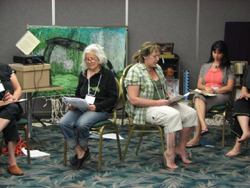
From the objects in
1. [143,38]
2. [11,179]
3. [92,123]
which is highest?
[143,38]

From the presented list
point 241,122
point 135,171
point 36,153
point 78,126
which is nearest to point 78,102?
point 78,126

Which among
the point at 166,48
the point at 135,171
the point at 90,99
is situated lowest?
the point at 135,171

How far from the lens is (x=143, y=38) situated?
633cm

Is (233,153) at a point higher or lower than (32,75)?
lower

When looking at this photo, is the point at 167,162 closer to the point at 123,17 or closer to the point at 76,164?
the point at 76,164

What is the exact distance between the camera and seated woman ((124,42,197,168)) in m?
3.70

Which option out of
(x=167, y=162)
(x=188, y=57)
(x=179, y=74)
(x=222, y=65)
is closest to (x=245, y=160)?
(x=167, y=162)

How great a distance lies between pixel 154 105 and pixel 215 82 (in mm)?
1402

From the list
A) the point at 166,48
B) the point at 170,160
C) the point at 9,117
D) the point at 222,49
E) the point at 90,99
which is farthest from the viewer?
the point at 166,48

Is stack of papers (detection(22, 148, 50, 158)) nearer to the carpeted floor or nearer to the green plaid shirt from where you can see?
the carpeted floor

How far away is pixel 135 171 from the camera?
3.69 m

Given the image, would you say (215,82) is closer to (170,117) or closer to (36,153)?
(170,117)

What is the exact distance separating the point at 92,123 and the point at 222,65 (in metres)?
1.96

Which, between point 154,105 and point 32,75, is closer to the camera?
point 154,105
